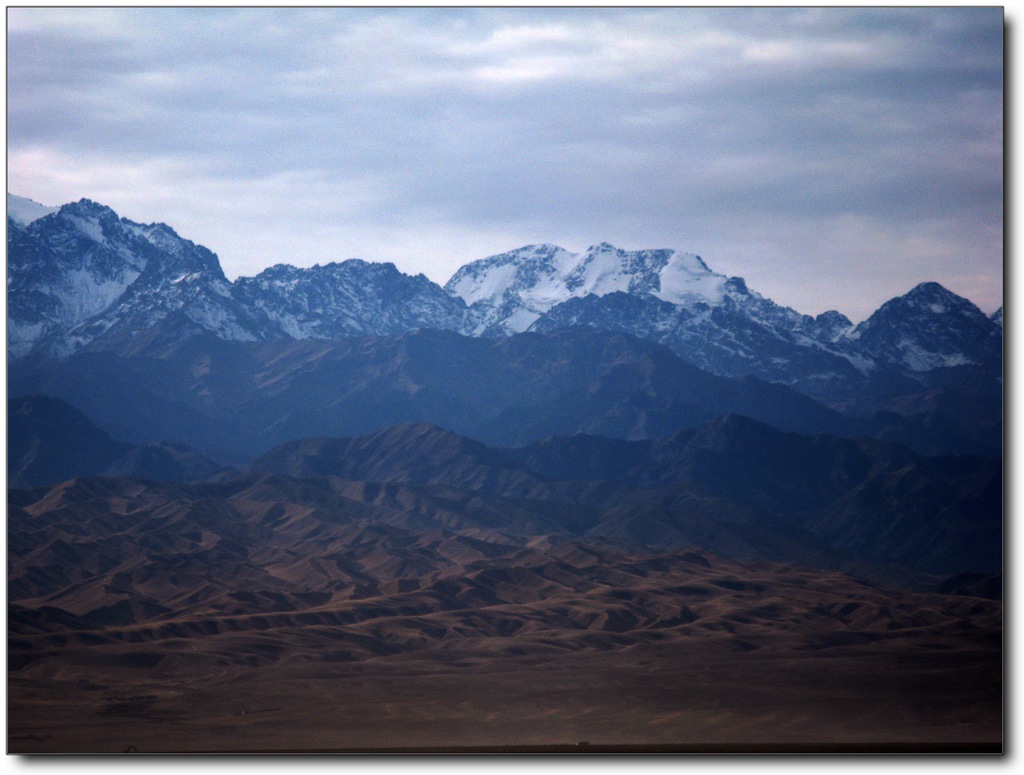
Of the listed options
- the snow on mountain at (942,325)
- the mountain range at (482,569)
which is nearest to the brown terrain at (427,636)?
the mountain range at (482,569)

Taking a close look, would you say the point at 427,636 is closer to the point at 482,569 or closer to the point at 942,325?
the point at 482,569

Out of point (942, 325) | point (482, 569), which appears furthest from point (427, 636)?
point (942, 325)

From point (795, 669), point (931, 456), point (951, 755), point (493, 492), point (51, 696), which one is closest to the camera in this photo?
point (951, 755)

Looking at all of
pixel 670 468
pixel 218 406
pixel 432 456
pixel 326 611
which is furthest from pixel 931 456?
pixel 218 406

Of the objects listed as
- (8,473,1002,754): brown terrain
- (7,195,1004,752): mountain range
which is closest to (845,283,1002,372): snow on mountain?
(7,195,1004,752): mountain range

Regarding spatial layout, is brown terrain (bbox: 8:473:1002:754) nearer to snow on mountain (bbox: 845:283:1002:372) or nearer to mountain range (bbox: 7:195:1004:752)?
mountain range (bbox: 7:195:1004:752)

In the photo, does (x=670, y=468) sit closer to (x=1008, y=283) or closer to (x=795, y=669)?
(x=795, y=669)
